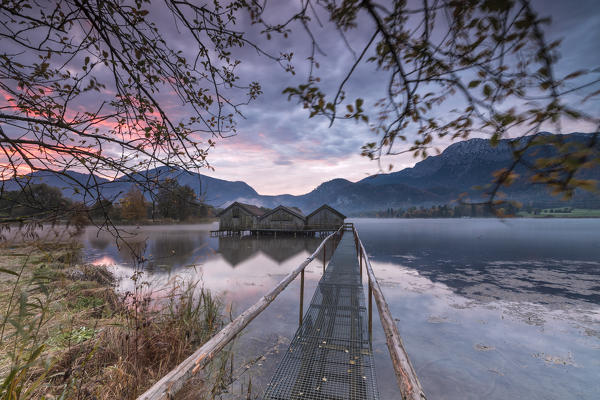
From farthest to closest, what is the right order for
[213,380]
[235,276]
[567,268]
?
[567,268] < [235,276] < [213,380]

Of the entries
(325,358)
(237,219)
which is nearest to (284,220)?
(237,219)

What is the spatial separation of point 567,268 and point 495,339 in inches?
743

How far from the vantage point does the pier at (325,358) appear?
168 centimetres

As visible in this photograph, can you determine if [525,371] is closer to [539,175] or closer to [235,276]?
[539,175]

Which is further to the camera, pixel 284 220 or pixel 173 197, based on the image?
pixel 284 220

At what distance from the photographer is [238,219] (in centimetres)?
3647

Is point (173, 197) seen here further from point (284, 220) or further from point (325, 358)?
point (284, 220)

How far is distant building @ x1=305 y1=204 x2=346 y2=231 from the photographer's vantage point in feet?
114

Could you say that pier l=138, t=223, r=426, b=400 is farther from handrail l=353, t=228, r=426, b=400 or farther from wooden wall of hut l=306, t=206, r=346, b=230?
wooden wall of hut l=306, t=206, r=346, b=230

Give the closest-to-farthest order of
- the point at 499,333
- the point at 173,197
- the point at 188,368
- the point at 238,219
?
1. the point at 188,368
2. the point at 173,197
3. the point at 499,333
4. the point at 238,219

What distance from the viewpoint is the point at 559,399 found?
191 inches

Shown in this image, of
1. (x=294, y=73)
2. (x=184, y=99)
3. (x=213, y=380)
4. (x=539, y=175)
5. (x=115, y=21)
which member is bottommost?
(x=213, y=380)

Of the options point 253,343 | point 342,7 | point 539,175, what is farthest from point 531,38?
point 253,343

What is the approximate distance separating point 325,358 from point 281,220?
3222 cm
